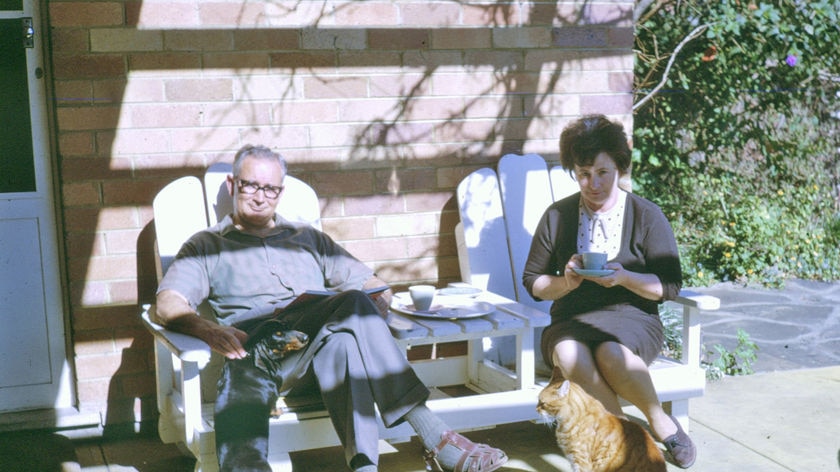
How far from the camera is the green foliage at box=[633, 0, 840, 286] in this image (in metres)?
6.17

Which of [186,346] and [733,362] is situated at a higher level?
[186,346]

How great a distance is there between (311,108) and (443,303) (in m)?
1.02

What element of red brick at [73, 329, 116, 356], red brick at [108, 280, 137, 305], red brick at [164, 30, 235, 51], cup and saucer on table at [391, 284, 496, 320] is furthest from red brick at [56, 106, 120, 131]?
cup and saucer on table at [391, 284, 496, 320]

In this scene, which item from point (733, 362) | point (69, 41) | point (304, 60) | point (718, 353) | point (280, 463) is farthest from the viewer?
point (718, 353)

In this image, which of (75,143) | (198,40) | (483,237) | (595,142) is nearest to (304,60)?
(198,40)

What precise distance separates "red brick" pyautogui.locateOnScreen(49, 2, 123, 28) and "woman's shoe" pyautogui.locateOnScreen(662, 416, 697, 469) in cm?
261

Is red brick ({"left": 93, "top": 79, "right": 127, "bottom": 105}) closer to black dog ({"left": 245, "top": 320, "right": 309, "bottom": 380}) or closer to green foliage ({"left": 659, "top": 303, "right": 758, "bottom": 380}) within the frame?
Answer: black dog ({"left": 245, "top": 320, "right": 309, "bottom": 380})

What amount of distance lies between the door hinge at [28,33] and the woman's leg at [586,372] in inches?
94.0

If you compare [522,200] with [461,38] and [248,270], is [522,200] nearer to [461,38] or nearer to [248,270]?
[461,38]

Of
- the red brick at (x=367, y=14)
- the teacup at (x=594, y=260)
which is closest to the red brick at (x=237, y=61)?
the red brick at (x=367, y=14)

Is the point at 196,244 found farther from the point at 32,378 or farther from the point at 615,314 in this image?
the point at 615,314

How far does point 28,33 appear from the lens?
351cm

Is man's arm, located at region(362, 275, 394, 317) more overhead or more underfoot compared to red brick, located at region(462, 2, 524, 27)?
more underfoot

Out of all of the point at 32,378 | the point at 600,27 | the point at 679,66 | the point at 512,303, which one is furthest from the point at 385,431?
the point at 679,66
